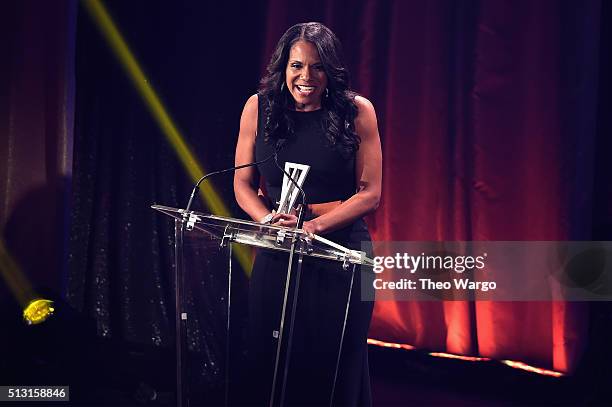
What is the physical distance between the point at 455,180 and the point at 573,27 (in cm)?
95

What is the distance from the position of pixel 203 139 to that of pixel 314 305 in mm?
2400

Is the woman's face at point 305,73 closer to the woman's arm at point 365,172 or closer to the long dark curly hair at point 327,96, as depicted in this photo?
the long dark curly hair at point 327,96

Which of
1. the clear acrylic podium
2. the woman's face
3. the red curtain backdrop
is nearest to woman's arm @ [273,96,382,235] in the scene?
the woman's face

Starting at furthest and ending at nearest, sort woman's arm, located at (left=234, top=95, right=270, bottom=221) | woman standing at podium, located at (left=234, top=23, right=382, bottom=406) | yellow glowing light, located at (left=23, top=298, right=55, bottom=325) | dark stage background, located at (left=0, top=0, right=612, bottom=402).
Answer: dark stage background, located at (left=0, top=0, right=612, bottom=402), yellow glowing light, located at (left=23, top=298, right=55, bottom=325), woman's arm, located at (left=234, top=95, right=270, bottom=221), woman standing at podium, located at (left=234, top=23, right=382, bottom=406)

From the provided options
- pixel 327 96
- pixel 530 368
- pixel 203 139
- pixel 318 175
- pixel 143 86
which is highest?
pixel 143 86

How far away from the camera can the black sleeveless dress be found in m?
1.72

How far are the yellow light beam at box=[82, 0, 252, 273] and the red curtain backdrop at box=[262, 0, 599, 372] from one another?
0.82 metres

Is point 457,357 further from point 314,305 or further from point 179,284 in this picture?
point 179,284

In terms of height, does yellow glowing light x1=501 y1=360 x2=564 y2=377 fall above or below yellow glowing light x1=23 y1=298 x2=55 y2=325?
below

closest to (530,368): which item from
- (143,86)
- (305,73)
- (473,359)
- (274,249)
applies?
(473,359)

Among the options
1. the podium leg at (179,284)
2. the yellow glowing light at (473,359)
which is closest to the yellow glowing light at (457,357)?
the yellow glowing light at (473,359)

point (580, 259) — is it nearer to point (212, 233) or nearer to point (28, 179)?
point (212, 233)

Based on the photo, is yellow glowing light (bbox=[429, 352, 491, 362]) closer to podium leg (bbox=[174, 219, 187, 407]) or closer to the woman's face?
the woman's face

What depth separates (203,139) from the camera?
13.1 ft
